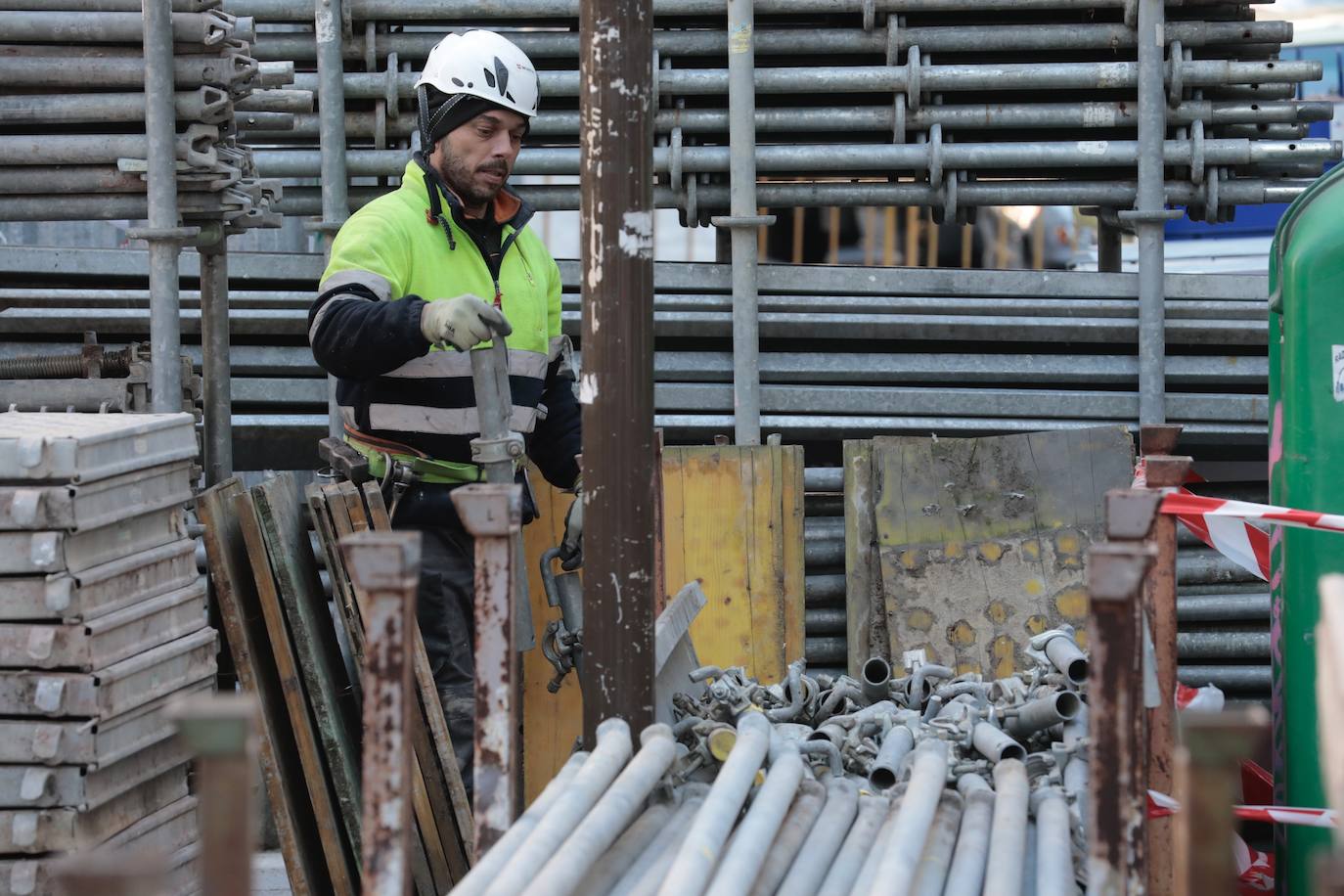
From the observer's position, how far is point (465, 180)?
4766 millimetres

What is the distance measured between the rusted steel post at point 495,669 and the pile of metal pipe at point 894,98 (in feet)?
12.2

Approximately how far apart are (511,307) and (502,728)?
2228 millimetres

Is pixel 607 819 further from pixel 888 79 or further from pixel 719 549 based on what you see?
pixel 888 79

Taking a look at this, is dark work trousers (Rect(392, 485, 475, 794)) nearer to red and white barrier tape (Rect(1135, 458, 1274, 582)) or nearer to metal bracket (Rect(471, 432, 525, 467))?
metal bracket (Rect(471, 432, 525, 467))

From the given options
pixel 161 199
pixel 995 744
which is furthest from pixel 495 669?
pixel 161 199

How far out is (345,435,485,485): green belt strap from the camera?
4754 mm

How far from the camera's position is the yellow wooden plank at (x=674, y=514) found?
18.8 feet

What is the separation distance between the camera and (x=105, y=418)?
4.15m

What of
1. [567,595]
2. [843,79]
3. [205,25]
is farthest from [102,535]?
[843,79]

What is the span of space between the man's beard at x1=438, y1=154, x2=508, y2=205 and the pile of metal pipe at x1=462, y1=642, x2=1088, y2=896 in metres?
1.66

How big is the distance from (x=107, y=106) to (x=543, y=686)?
238 cm

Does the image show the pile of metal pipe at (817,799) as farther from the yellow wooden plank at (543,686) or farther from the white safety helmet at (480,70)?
the white safety helmet at (480,70)

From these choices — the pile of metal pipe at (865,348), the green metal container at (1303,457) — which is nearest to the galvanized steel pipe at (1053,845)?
the green metal container at (1303,457)

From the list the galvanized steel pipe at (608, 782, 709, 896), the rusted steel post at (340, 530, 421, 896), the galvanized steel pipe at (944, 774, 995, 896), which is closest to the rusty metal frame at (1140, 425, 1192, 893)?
the galvanized steel pipe at (944, 774, 995, 896)
